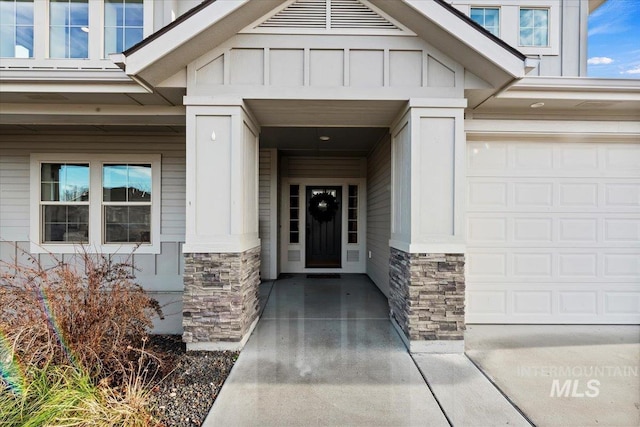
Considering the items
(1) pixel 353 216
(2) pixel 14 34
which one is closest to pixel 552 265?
(1) pixel 353 216

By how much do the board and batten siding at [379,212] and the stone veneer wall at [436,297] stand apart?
1.86 m

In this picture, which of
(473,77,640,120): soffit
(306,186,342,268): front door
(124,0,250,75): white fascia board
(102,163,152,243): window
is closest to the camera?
(124,0,250,75): white fascia board

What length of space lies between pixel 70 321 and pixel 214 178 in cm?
184

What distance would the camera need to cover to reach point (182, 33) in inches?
126

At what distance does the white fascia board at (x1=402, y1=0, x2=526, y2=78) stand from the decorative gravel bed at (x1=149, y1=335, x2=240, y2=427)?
4.08m

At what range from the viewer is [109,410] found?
85.1 inches

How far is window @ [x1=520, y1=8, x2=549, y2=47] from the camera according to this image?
173 inches

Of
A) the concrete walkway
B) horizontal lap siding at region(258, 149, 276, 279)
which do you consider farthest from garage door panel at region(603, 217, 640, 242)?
horizontal lap siding at region(258, 149, 276, 279)

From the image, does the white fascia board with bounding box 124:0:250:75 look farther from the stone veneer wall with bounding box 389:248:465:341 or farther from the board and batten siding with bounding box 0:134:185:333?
the stone veneer wall with bounding box 389:248:465:341

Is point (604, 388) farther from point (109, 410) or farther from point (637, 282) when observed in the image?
point (109, 410)

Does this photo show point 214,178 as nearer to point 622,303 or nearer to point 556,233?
point 556,233

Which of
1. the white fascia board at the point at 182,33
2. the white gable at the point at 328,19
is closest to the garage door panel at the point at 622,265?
the white gable at the point at 328,19

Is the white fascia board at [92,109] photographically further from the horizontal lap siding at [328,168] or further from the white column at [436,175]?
the horizontal lap siding at [328,168]

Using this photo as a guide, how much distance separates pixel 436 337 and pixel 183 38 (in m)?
4.15
